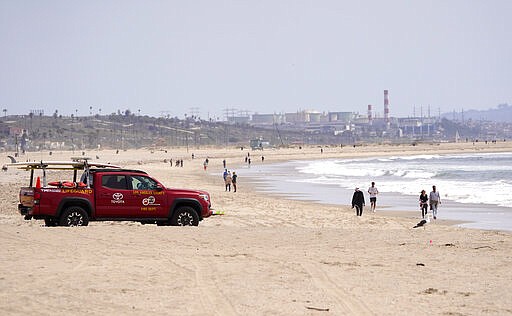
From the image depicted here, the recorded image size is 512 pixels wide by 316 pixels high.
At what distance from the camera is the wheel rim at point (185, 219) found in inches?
787

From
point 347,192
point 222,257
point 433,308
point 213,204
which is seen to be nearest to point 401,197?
point 347,192

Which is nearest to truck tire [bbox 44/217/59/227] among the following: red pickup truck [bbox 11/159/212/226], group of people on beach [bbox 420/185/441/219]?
red pickup truck [bbox 11/159/212/226]

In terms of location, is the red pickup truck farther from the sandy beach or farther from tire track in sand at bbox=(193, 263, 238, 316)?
tire track in sand at bbox=(193, 263, 238, 316)

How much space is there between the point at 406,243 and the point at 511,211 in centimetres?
1553

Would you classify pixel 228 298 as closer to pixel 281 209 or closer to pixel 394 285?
pixel 394 285

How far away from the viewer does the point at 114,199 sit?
19.4m

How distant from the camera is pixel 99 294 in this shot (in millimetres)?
10961

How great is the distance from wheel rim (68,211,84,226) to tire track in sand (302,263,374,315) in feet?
23.3

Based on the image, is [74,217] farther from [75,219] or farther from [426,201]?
[426,201]

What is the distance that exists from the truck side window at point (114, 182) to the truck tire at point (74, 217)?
2.61ft

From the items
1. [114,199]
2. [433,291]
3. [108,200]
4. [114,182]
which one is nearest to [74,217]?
[108,200]

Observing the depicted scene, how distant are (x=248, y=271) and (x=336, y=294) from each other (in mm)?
2160

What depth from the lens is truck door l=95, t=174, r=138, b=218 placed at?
1933cm

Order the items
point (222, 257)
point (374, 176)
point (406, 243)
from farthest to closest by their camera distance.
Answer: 1. point (374, 176)
2. point (406, 243)
3. point (222, 257)
